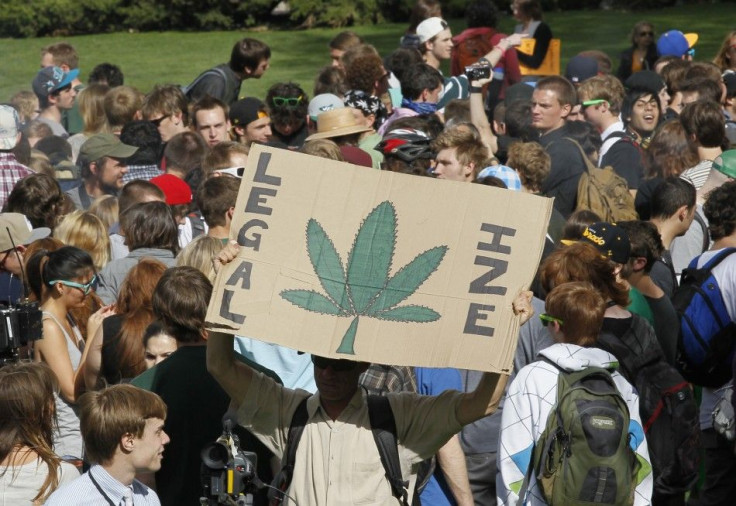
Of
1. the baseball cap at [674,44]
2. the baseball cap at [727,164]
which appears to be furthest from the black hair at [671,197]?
the baseball cap at [674,44]

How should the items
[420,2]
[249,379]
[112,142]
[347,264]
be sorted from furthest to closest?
[420,2] → [112,142] → [249,379] → [347,264]

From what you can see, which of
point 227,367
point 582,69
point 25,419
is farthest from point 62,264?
point 582,69

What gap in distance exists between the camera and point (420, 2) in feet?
47.3

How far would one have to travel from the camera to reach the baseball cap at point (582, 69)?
40.2 feet

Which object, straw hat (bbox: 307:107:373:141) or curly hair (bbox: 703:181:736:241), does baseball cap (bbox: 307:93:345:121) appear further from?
curly hair (bbox: 703:181:736:241)

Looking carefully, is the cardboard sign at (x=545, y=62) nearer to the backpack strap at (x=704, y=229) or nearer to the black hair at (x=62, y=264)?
the backpack strap at (x=704, y=229)

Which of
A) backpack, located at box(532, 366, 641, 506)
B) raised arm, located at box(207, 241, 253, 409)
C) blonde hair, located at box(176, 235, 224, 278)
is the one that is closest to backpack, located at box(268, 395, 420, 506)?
raised arm, located at box(207, 241, 253, 409)

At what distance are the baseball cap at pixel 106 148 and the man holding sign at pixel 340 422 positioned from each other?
488 centimetres

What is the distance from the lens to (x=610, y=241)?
6027 mm

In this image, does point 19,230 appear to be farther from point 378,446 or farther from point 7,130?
point 378,446

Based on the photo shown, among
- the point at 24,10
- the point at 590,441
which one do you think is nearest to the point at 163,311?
the point at 590,441

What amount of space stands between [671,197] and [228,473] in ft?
13.0

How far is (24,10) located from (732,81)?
741 inches

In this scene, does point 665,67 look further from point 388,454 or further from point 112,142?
point 388,454
